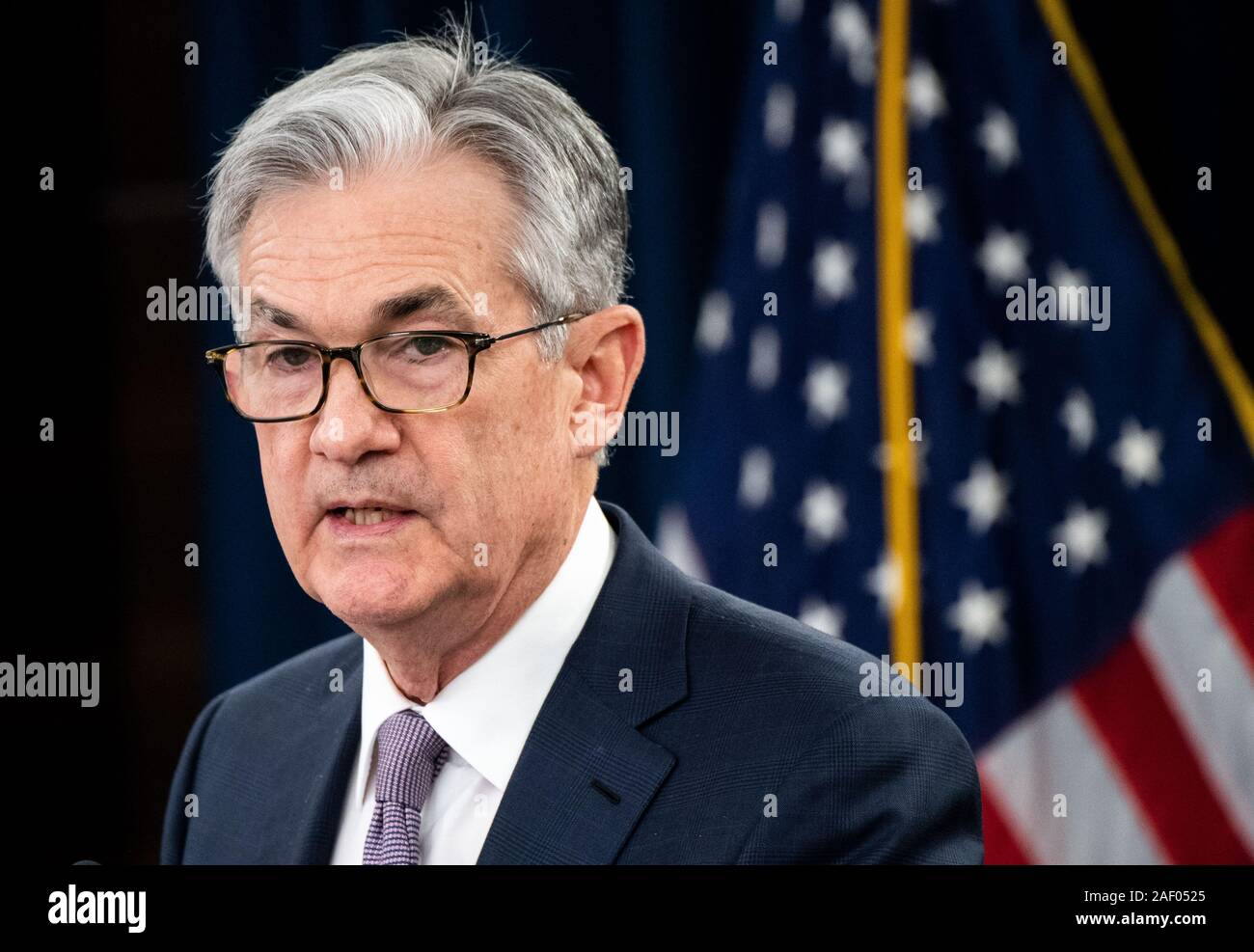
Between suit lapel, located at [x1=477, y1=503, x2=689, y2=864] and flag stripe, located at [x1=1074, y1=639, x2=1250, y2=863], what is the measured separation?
1133 millimetres

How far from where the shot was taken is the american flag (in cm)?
259

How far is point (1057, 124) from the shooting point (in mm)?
2635

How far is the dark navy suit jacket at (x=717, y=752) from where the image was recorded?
5.63 ft

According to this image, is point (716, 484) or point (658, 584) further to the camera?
point (716, 484)

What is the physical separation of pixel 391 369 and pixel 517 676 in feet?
1.52

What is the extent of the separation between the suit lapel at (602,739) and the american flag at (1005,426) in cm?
85

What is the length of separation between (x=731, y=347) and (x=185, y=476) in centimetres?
118

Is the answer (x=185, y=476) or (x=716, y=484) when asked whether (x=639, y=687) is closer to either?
(x=716, y=484)

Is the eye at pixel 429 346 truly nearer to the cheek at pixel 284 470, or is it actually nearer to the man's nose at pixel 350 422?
the man's nose at pixel 350 422

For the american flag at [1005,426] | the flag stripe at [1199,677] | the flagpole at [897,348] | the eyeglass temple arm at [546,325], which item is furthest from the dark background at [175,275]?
the eyeglass temple arm at [546,325]

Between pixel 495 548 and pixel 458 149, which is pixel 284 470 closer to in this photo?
pixel 495 548

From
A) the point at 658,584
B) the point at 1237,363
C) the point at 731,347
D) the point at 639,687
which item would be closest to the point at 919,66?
the point at 731,347

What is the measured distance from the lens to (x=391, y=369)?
181cm
